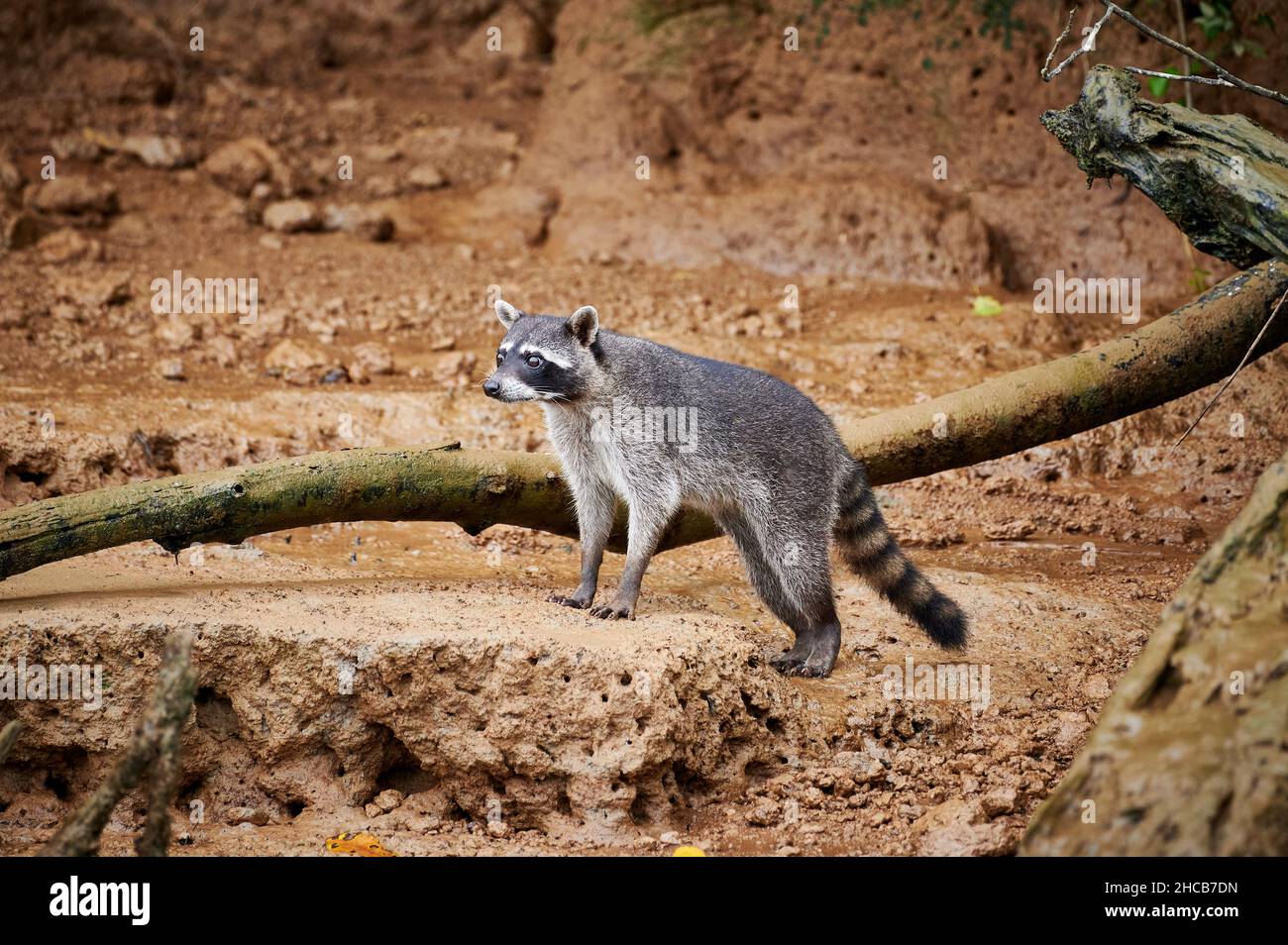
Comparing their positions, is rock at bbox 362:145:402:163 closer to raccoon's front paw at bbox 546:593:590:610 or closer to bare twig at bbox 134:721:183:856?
raccoon's front paw at bbox 546:593:590:610

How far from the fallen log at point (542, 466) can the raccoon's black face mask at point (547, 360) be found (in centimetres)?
41

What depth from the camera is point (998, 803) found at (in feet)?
16.4

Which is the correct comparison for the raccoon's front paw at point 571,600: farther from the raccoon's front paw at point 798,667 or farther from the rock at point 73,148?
the rock at point 73,148

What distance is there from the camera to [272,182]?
11930mm

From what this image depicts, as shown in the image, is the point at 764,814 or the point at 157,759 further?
the point at 764,814

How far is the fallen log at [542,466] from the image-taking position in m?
5.55

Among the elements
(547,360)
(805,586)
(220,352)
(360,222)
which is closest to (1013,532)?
(805,586)

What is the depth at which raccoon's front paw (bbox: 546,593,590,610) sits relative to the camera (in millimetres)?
5992

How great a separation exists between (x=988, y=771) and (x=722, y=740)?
1113mm

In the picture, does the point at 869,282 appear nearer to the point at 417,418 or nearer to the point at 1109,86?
the point at 417,418

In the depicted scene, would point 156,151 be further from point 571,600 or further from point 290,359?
point 571,600

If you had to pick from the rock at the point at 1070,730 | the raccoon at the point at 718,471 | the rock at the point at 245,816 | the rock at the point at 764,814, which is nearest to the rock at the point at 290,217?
the raccoon at the point at 718,471

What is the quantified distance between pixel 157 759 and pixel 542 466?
298 centimetres
